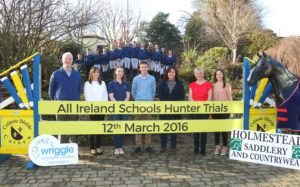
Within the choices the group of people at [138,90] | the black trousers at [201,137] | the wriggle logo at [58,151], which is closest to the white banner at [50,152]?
the wriggle logo at [58,151]

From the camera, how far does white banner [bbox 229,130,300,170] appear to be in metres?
5.47

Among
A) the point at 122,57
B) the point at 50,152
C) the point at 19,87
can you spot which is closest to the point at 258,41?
the point at 122,57

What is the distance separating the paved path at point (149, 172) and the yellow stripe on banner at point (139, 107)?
2.98ft

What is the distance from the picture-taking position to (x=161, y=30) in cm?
3155

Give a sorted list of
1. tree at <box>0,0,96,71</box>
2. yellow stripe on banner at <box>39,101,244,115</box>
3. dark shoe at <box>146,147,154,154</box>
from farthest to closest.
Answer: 1. tree at <box>0,0,96,71</box>
2. dark shoe at <box>146,147,154,154</box>
3. yellow stripe on banner at <box>39,101,244,115</box>

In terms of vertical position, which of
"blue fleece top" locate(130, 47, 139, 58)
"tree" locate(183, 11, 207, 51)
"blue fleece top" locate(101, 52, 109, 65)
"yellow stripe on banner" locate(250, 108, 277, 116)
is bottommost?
"yellow stripe on banner" locate(250, 108, 277, 116)

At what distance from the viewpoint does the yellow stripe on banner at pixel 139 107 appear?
19.8 ft

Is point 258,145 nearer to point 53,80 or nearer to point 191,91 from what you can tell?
point 191,91

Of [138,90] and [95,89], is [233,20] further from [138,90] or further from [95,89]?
[95,89]

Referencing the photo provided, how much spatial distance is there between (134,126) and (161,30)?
2607 cm

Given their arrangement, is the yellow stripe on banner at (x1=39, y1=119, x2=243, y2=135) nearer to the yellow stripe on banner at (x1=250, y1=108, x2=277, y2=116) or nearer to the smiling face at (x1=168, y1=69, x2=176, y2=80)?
the yellow stripe on banner at (x1=250, y1=108, x2=277, y2=116)

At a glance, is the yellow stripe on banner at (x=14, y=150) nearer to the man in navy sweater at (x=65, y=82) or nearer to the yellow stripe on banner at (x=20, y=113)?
the yellow stripe on banner at (x=20, y=113)

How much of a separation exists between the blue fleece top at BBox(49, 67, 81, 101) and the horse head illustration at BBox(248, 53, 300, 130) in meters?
3.09

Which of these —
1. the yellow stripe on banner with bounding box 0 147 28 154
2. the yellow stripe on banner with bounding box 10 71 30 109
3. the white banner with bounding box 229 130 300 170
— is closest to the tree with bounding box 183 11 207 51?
the white banner with bounding box 229 130 300 170
